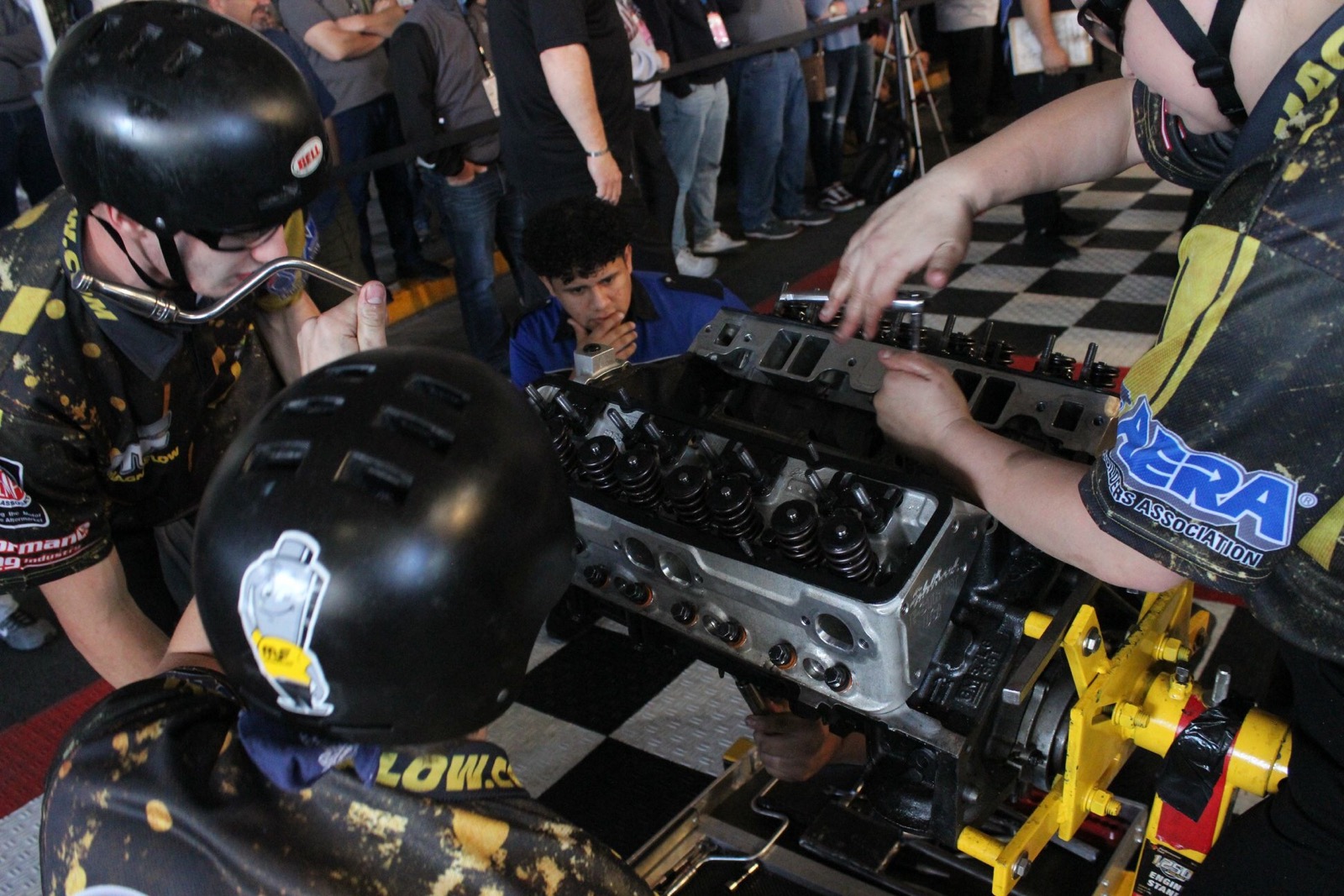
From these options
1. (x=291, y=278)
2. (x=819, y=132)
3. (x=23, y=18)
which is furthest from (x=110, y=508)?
(x=819, y=132)

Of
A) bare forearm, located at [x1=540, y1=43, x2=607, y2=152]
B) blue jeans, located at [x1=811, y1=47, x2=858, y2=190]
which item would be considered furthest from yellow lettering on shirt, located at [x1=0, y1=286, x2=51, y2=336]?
blue jeans, located at [x1=811, y1=47, x2=858, y2=190]

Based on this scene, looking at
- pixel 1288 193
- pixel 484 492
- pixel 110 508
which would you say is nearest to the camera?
pixel 1288 193

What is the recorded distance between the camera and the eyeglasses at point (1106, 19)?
3.05 ft

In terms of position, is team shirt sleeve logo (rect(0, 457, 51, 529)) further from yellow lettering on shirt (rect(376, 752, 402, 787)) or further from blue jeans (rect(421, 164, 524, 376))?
blue jeans (rect(421, 164, 524, 376))

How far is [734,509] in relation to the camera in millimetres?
1201

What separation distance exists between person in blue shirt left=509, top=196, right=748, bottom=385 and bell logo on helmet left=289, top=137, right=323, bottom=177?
91cm

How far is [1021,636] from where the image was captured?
3.97ft

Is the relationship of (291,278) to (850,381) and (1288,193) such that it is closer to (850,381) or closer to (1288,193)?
(850,381)

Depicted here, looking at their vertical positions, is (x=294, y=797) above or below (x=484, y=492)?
below

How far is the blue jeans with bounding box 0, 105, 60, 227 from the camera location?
3.84 metres

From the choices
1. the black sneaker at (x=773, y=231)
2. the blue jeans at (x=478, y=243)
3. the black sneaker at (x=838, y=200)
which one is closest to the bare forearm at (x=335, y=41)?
the blue jeans at (x=478, y=243)

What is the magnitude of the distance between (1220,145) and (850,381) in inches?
20.8

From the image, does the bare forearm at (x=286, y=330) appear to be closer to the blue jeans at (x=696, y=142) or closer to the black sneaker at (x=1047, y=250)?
the blue jeans at (x=696, y=142)

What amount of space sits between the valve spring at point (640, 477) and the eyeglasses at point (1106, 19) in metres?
0.65
